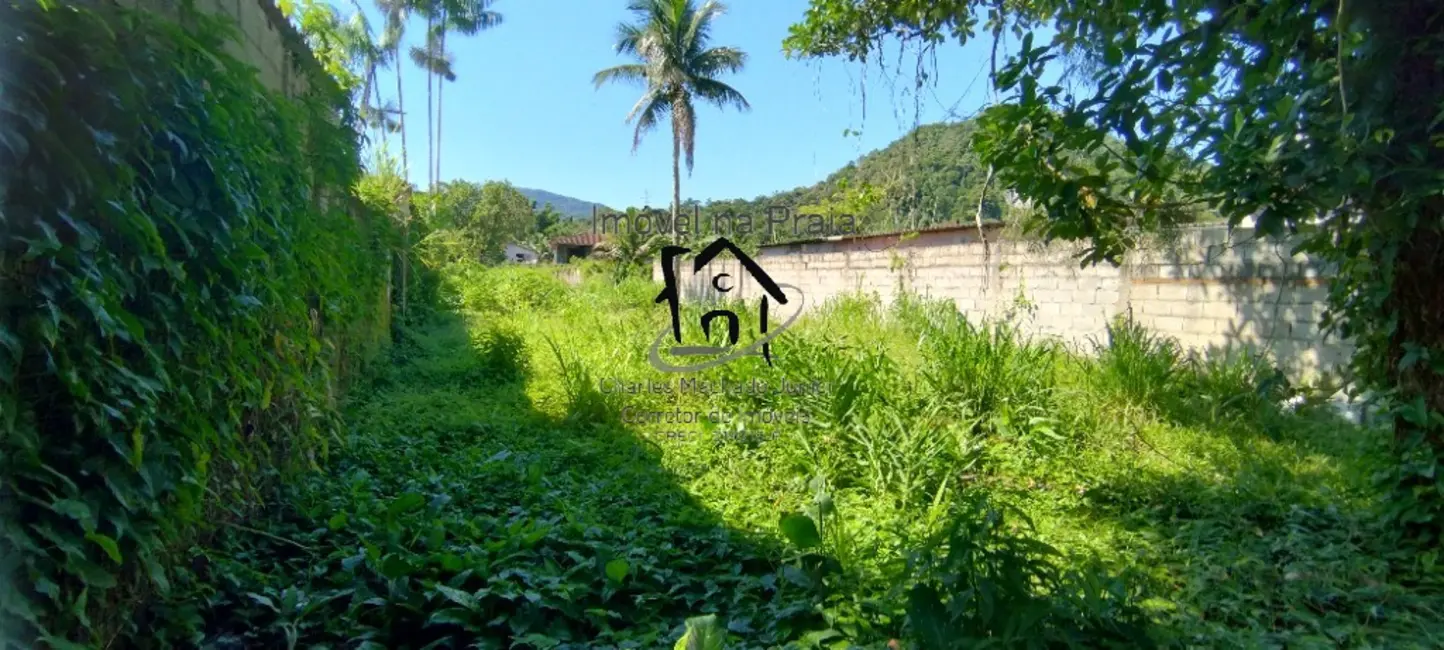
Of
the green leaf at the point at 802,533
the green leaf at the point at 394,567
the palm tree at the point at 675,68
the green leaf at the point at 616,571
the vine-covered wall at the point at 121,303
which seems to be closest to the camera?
the vine-covered wall at the point at 121,303

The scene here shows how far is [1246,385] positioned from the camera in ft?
15.2

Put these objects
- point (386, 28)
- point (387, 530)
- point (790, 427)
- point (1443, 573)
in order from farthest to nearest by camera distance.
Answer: point (386, 28), point (790, 427), point (387, 530), point (1443, 573)

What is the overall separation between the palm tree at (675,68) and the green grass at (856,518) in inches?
494

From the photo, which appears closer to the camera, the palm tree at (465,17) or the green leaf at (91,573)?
the green leaf at (91,573)

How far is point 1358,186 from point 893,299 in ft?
20.7

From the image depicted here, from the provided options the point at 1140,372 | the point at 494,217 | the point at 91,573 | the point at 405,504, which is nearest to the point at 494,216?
the point at 494,217

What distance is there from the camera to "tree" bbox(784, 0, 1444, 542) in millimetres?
2041

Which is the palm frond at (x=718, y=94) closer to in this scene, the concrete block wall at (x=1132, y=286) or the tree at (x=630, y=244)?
the tree at (x=630, y=244)

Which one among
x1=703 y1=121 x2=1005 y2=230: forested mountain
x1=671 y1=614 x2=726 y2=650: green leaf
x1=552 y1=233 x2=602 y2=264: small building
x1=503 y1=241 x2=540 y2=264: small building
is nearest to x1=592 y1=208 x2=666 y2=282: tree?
x1=703 y1=121 x2=1005 y2=230: forested mountain

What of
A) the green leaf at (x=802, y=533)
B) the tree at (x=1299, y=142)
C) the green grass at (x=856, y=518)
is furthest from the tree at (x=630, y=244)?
the green leaf at (x=802, y=533)

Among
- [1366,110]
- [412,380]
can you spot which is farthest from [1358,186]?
[412,380]

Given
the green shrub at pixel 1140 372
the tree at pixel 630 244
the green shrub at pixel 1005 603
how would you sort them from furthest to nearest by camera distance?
the tree at pixel 630 244
the green shrub at pixel 1140 372
the green shrub at pixel 1005 603

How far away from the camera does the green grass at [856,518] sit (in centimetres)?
195

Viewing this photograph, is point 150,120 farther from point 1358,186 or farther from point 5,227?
point 1358,186
